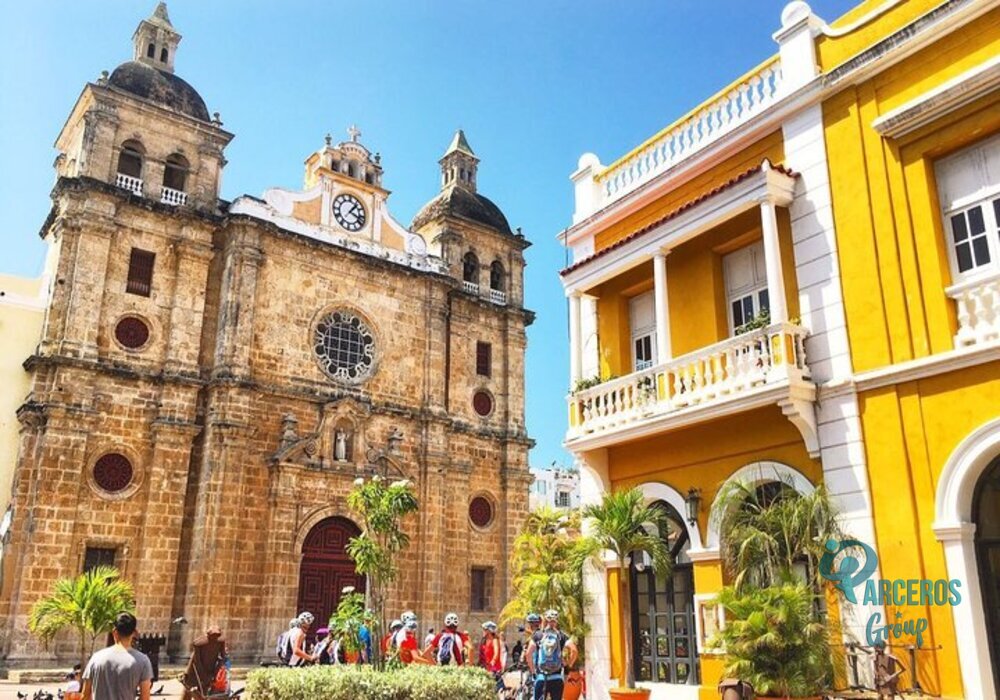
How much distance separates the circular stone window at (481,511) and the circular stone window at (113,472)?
32.3 feet

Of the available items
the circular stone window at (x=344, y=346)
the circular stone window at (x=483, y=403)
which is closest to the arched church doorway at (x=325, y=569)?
the circular stone window at (x=344, y=346)

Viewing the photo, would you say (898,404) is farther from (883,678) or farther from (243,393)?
(243,393)

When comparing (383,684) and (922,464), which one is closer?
(922,464)

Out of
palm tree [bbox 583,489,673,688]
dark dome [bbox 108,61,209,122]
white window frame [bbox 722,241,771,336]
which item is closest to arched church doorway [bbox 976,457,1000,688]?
white window frame [bbox 722,241,771,336]

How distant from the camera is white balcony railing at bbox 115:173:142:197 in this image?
20969 mm

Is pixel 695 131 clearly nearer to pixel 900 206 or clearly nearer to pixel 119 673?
pixel 900 206

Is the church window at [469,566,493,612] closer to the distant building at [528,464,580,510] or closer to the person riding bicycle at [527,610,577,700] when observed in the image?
the person riding bicycle at [527,610,577,700]

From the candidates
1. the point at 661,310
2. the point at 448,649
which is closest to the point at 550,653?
the point at 448,649

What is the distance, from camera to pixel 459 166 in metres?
30.0

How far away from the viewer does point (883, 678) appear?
770 cm

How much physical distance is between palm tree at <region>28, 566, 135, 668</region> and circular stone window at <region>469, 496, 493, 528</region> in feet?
34.8

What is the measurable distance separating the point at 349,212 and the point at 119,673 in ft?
67.5

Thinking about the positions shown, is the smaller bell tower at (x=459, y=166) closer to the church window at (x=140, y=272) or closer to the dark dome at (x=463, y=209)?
the dark dome at (x=463, y=209)

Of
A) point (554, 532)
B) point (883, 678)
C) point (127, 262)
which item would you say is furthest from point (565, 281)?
point (127, 262)
